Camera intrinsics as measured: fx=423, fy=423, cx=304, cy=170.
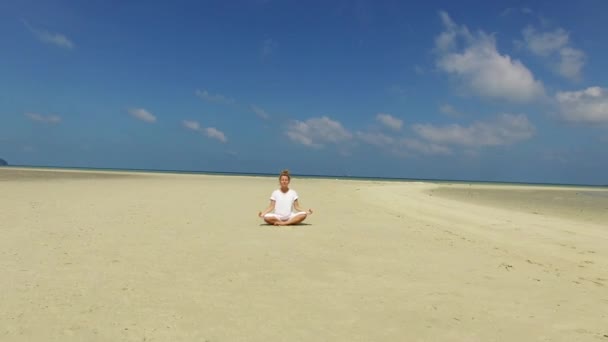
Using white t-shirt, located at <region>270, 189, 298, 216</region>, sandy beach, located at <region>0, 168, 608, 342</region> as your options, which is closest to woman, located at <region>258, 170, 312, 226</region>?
white t-shirt, located at <region>270, 189, 298, 216</region>

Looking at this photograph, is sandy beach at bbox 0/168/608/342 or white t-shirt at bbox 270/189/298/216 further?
white t-shirt at bbox 270/189/298/216

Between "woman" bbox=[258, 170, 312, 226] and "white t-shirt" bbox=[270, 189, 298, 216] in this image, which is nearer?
"woman" bbox=[258, 170, 312, 226]

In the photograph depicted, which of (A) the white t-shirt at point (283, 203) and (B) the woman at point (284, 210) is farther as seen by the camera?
(A) the white t-shirt at point (283, 203)

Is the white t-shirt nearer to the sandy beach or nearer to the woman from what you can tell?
the woman

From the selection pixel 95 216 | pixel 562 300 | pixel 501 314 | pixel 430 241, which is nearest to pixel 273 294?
pixel 501 314

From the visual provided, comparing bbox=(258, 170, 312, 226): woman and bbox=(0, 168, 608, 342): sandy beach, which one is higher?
bbox=(258, 170, 312, 226): woman

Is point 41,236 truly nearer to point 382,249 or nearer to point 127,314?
point 127,314

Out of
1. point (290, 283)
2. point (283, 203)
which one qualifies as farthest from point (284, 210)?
point (290, 283)

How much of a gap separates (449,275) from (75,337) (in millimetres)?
5212

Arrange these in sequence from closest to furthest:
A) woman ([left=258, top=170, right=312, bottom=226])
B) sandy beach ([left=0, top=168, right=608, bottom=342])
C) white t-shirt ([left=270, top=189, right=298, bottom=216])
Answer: sandy beach ([left=0, top=168, right=608, bottom=342]) → woman ([left=258, top=170, right=312, bottom=226]) → white t-shirt ([left=270, top=189, right=298, bottom=216])

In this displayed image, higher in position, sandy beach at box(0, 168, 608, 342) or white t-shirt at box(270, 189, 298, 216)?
white t-shirt at box(270, 189, 298, 216)

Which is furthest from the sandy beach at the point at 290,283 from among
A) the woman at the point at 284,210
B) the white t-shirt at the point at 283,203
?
the white t-shirt at the point at 283,203

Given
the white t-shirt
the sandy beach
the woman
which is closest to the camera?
the sandy beach

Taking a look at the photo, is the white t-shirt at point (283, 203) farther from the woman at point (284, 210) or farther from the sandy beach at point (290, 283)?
the sandy beach at point (290, 283)
